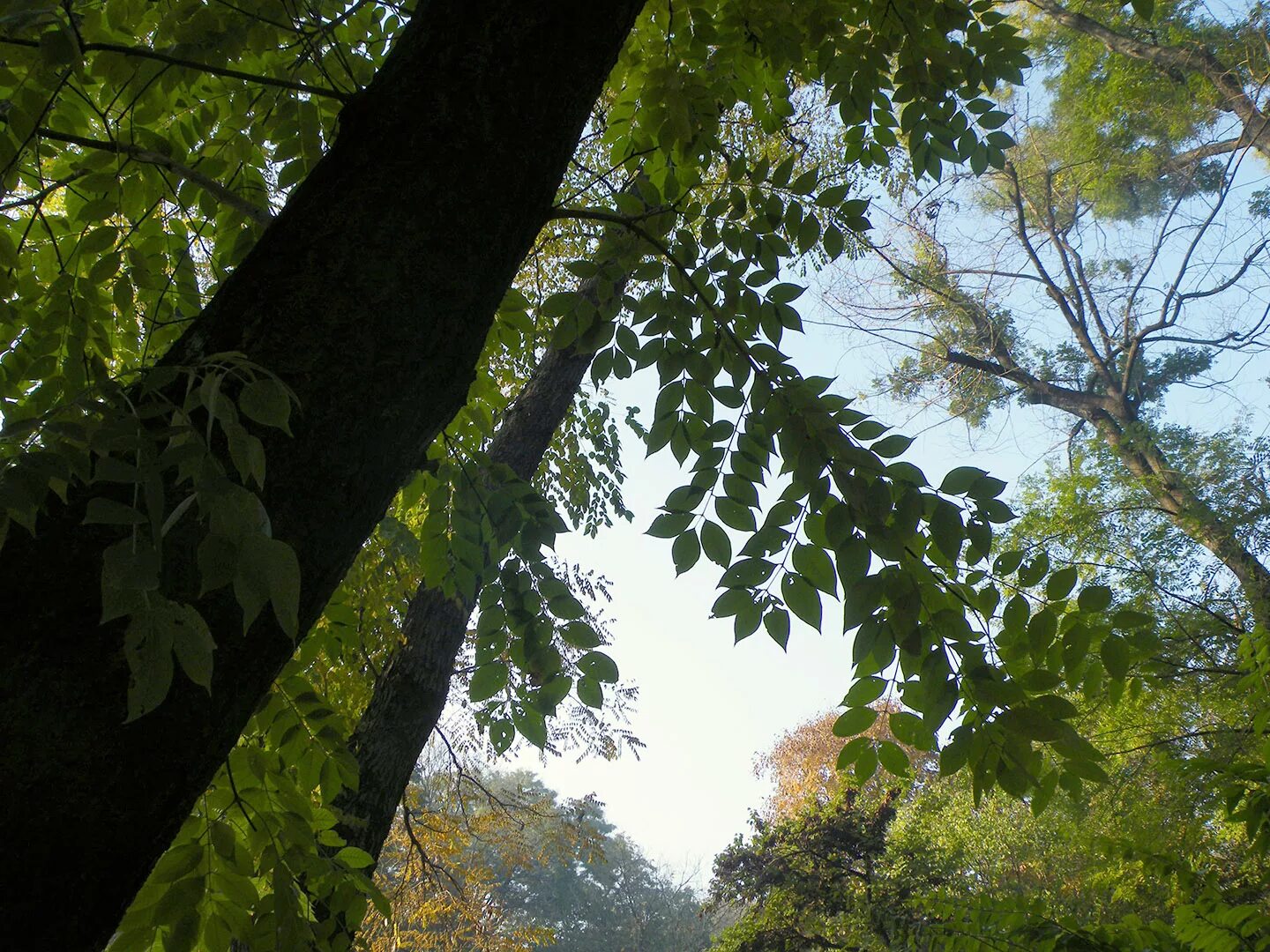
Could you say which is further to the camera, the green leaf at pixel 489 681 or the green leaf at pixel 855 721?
the green leaf at pixel 489 681

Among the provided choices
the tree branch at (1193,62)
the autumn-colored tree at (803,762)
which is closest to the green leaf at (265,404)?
the tree branch at (1193,62)

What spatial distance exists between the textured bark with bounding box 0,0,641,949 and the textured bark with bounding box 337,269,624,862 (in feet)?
5.39

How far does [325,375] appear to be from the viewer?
87 centimetres

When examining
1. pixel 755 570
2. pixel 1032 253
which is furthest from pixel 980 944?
pixel 1032 253

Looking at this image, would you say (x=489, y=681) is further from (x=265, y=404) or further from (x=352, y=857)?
(x=265, y=404)

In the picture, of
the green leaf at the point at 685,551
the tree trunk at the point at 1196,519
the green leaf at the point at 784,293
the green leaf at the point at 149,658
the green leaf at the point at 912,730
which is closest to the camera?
the green leaf at the point at 149,658

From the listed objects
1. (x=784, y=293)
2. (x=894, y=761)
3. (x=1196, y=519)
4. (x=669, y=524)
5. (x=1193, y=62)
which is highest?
(x=1193, y=62)

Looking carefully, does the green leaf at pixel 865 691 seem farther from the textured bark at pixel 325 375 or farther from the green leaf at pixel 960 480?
the textured bark at pixel 325 375

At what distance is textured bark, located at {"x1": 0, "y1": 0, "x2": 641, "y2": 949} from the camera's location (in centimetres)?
66

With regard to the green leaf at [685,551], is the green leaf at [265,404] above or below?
below

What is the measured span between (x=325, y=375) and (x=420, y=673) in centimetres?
272

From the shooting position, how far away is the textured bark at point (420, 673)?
3090 mm

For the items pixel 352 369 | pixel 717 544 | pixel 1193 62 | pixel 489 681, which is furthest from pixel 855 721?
pixel 1193 62

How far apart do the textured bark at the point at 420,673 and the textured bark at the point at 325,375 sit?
164cm
